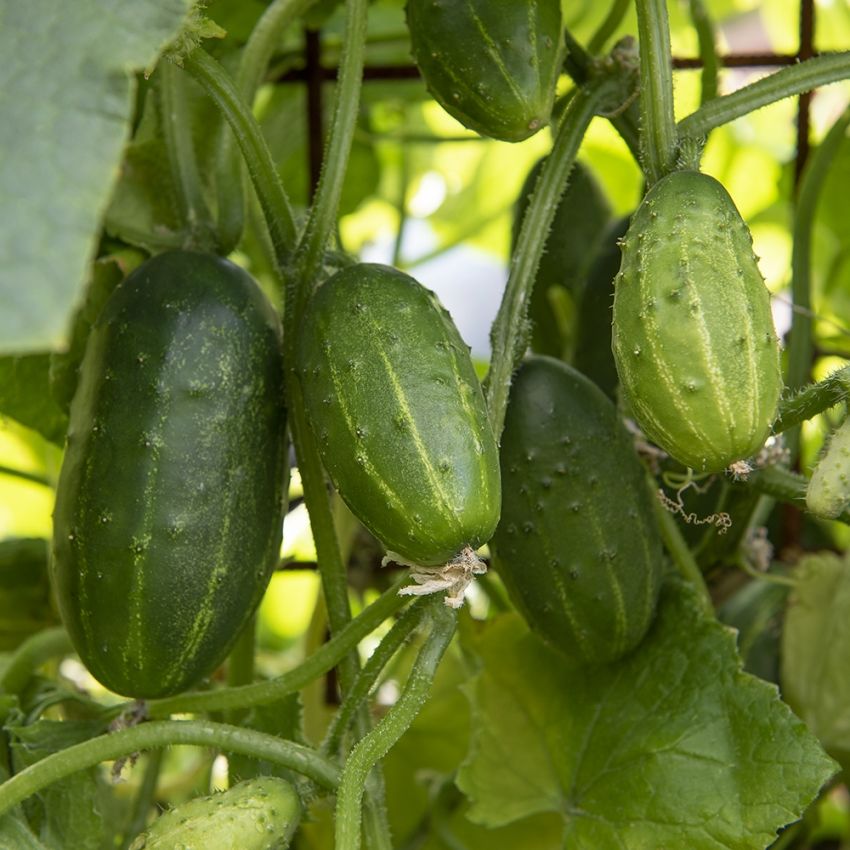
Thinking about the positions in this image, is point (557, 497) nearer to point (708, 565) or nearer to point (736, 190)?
point (708, 565)

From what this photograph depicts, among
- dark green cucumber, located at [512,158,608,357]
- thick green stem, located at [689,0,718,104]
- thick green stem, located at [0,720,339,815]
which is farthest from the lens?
dark green cucumber, located at [512,158,608,357]

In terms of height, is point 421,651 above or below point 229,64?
below

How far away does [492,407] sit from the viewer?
0.96 m

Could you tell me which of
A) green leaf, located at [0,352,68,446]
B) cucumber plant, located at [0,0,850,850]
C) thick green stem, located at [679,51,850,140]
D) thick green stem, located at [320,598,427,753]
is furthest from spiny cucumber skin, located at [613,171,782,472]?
green leaf, located at [0,352,68,446]

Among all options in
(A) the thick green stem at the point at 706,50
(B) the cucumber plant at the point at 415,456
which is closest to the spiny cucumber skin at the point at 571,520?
(B) the cucumber plant at the point at 415,456

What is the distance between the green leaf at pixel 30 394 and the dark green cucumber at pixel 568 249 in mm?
471

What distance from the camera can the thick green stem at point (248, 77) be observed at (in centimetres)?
114

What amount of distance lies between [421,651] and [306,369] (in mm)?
197

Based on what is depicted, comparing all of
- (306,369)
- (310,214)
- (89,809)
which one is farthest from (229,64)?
(89,809)

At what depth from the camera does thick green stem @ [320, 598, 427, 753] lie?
92 cm

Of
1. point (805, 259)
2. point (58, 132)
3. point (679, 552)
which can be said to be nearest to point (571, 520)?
point (679, 552)

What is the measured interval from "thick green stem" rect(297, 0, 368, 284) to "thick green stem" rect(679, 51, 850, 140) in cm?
23

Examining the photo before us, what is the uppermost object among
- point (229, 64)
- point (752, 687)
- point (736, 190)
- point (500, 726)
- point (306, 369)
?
point (229, 64)

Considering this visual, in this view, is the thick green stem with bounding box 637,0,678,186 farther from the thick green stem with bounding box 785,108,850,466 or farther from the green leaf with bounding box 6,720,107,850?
the green leaf with bounding box 6,720,107,850
